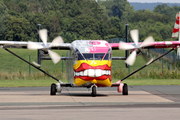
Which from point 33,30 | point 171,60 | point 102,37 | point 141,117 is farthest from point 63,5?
point 141,117

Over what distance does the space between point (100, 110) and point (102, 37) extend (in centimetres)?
12669

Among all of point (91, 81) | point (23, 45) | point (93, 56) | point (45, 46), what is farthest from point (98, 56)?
point (23, 45)

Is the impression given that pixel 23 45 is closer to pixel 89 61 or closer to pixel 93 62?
pixel 89 61

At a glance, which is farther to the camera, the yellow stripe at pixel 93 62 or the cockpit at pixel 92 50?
the cockpit at pixel 92 50

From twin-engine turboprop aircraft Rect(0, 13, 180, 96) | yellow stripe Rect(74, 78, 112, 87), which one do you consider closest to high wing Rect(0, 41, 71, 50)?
twin-engine turboprop aircraft Rect(0, 13, 180, 96)

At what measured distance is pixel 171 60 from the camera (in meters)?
48.2

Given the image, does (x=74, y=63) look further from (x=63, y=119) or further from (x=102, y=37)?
(x=102, y=37)

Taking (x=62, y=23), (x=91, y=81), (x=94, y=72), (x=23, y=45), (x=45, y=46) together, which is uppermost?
(x=62, y=23)

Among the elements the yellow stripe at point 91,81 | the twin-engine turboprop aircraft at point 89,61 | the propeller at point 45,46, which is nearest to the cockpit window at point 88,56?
the twin-engine turboprop aircraft at point 89,61

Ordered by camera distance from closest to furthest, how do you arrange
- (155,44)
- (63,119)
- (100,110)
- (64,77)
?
(63,119) < (100,110) < (155,44) < (64,77)

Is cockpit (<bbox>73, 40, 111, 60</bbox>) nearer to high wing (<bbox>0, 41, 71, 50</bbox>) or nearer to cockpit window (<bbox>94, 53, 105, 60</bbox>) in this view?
cockpit window (<bbox>94, 53, 105, 60</bbox>)

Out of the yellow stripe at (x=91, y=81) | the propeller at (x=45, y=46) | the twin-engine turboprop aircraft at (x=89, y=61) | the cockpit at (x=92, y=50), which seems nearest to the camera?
the twin-engine turboprop aircraft at (x=89, y=61)

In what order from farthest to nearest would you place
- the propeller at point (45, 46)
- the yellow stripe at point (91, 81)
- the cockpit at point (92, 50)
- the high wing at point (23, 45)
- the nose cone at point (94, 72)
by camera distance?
the high wing at point (23, 45), the propeller at point (45, 46), the cockpit at point (92, 50), the yellow stripe at point (91, 81), the nose cone at point (94, 72)

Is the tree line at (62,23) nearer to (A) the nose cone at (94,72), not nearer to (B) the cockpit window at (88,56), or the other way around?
(B) the cockpit window at (88,56)
